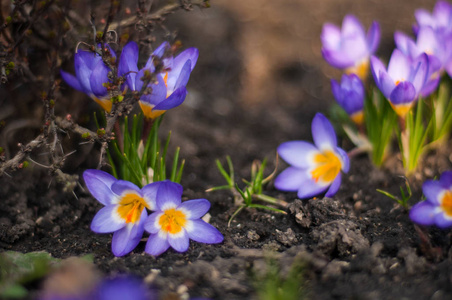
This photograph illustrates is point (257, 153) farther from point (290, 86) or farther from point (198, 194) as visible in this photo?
point (290, 86)

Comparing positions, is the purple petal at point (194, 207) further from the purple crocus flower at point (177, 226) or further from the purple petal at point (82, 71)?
the purple petal at point (82, 71)

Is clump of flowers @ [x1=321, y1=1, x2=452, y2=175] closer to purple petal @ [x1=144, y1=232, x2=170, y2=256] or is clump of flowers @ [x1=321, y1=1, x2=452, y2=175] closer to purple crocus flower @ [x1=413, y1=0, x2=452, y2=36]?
purple crocus flower @ [x1=413, y1=0, x2=452, y2=36]

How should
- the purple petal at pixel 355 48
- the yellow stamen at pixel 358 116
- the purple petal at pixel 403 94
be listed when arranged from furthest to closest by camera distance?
the purple petal at pixel 355 48
the yellow stamen at pixel 358 116
the purple petal at pixel 403 94

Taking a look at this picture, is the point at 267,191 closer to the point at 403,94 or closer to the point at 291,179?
the point at 291,179

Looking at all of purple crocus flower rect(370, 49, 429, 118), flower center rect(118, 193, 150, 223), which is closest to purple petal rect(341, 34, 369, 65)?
purple crocus flower rect(370, 49, 429, 118)

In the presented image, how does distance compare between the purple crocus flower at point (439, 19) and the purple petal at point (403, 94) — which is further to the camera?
the purple crocus flower at point (439, 19)

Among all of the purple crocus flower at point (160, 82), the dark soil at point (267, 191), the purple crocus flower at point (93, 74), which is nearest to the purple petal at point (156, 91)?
the purple crocus flower at point (160, 82)

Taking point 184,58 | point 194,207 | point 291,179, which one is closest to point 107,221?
point 194,207
